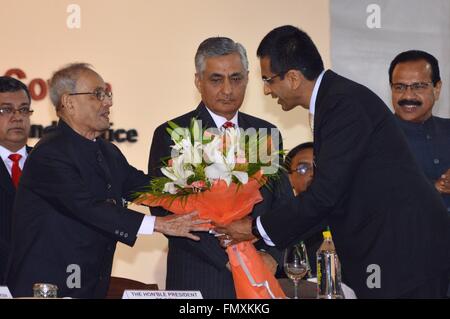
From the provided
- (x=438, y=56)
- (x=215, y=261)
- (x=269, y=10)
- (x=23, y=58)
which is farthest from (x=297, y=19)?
(x=215, y=261)

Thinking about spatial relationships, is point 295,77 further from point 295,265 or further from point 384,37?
point 384,37

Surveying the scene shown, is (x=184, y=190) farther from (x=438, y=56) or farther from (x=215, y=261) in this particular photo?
(x=438, y=56)

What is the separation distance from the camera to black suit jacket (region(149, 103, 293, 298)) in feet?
13.0

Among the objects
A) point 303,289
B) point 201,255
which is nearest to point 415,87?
point 303,289

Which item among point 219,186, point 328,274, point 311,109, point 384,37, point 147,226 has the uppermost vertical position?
point 384,37

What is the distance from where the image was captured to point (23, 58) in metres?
6.16

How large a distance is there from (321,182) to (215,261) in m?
0.70

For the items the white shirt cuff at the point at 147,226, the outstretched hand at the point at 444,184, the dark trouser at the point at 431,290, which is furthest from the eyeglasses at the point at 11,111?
the dark trouser at the point at 431,290

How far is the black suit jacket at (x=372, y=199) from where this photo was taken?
341 cm

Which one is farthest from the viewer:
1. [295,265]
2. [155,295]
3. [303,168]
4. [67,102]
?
[303,168]

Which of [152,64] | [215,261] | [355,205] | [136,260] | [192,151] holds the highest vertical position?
[152,64]

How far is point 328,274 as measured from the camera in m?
3.61

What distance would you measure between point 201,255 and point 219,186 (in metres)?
0.72

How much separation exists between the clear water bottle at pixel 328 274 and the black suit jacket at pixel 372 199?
2.8 inches
